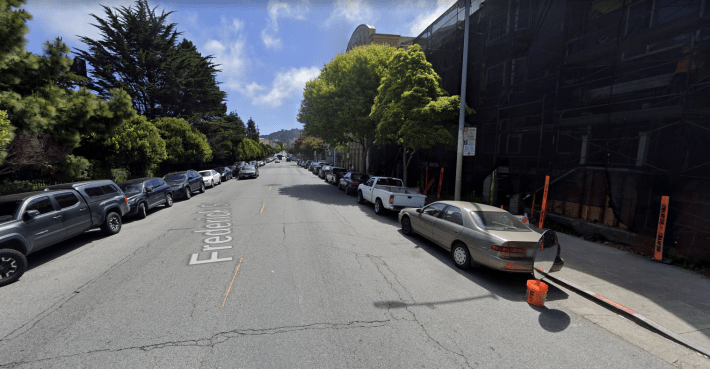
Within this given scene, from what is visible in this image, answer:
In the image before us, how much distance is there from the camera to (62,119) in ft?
34.4

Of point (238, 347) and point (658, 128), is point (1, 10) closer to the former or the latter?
point (238, 347)

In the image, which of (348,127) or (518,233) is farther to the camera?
(348,127)

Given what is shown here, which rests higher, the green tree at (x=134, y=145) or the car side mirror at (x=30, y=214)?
the green tree at (x=134, y=145)

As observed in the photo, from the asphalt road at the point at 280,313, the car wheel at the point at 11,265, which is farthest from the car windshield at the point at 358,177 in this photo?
the car wheel at the point at 11,265

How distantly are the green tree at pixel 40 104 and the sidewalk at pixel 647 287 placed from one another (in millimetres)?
15779

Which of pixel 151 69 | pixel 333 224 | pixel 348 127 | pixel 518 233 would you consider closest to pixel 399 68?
pixel 348 127

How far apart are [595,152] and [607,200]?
5.05 feet

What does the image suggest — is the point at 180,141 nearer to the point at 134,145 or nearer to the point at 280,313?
the point at 134,145

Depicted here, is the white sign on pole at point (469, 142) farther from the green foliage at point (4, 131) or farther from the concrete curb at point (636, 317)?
the green foliage at point (4, 131)

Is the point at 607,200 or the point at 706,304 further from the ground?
the point at 607,200

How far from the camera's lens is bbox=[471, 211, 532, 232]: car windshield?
6055 mm

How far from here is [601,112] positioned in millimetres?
8836

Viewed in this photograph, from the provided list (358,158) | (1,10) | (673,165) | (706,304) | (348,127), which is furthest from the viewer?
(358,158)

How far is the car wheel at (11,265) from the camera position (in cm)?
523
